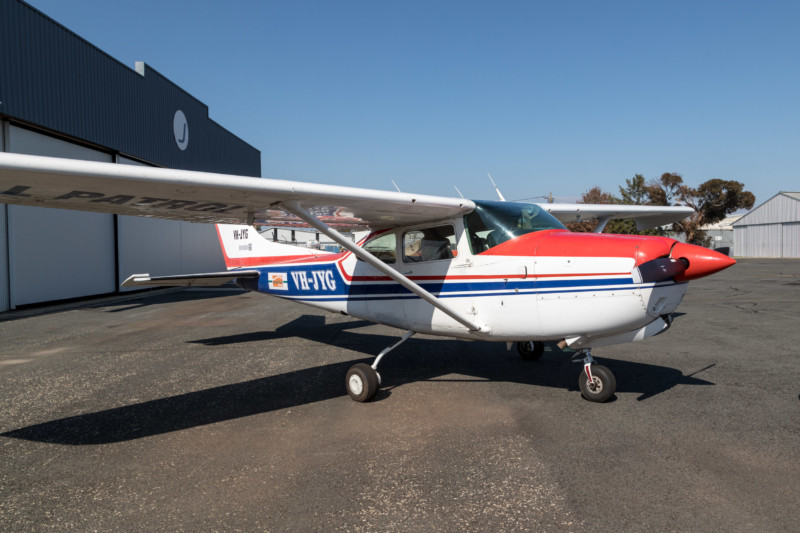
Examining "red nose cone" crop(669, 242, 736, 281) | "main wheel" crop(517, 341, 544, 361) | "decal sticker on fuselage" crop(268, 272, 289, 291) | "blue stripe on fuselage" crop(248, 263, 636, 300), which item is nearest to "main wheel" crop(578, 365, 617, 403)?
"blue stripe on fuselage" crop(248, 263, 636, 300)

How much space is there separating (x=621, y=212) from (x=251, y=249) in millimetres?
6562

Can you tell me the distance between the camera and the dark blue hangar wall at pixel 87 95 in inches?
530

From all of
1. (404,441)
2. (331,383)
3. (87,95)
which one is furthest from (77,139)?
(404,441)

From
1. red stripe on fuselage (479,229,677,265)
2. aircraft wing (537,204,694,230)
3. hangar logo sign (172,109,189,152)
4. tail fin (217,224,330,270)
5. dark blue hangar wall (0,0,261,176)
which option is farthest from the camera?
hangar logo sign (172,109,189,152)

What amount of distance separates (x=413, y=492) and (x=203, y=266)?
26.9 m

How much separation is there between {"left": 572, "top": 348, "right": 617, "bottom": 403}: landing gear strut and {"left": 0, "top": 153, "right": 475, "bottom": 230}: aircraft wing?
2070 millimetres

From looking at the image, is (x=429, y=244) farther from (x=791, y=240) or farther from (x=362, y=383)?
(x=791, y=240)

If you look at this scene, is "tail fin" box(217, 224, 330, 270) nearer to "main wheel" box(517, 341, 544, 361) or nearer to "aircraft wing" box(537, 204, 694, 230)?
"main wheel" box(517, 341, 544, 361)

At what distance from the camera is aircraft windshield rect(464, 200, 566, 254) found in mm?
4898

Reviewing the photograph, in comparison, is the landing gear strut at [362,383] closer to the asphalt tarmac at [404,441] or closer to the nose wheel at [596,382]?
the asphalt tarmac at [404,441]

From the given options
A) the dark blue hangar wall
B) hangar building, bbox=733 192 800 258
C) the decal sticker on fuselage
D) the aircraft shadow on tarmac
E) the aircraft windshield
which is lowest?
the aircraft shadow on tarmac

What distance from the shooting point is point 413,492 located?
2955 millimetres

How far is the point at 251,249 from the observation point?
329 inches

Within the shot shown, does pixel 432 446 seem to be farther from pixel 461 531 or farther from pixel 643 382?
pixel 643 382
